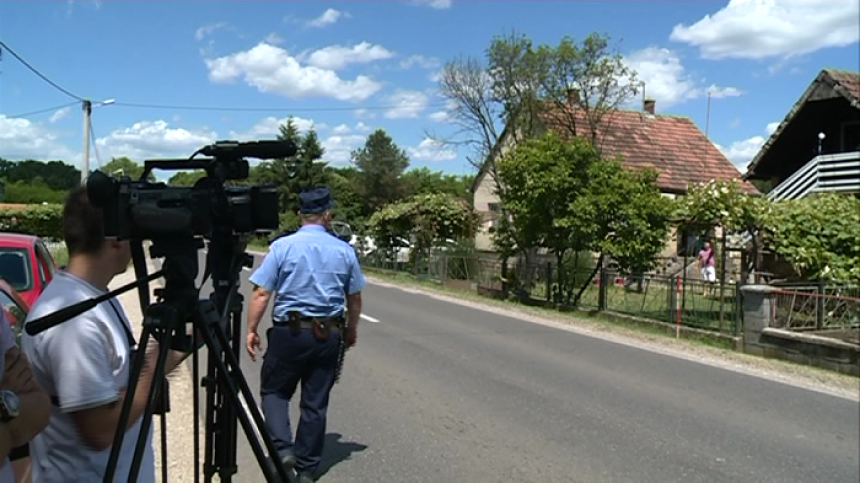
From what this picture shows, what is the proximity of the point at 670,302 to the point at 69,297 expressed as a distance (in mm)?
13160

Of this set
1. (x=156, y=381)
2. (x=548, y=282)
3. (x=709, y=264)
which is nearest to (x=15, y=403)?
(x=156, y=381)

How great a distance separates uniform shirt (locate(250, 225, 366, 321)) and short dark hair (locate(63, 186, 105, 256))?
2.35 metres

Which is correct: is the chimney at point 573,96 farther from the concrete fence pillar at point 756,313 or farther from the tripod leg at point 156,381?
the tripod leg at point 156,381

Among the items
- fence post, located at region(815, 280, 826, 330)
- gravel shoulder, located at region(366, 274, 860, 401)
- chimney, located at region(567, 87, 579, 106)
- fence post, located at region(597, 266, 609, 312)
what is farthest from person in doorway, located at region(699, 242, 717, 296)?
fence post, located at region(815, 280, 826, 330)

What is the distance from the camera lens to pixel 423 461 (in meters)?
5.42

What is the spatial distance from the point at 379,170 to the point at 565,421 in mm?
64851

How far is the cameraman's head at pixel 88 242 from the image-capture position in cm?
225

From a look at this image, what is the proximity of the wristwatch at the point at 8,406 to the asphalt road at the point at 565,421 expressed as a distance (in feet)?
4.41

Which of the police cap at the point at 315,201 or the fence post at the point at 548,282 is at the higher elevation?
the police cap at the point at 315,201

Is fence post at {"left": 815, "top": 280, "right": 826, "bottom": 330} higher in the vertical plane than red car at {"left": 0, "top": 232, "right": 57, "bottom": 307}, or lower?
lower

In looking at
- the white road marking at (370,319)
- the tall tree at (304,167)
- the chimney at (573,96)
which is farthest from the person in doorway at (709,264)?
the tall tree at (304,167)

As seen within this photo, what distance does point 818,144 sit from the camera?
23.3 meters

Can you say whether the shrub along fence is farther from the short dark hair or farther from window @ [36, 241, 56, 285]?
the short dark hair

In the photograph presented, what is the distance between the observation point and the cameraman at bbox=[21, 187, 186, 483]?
84.7 inches
